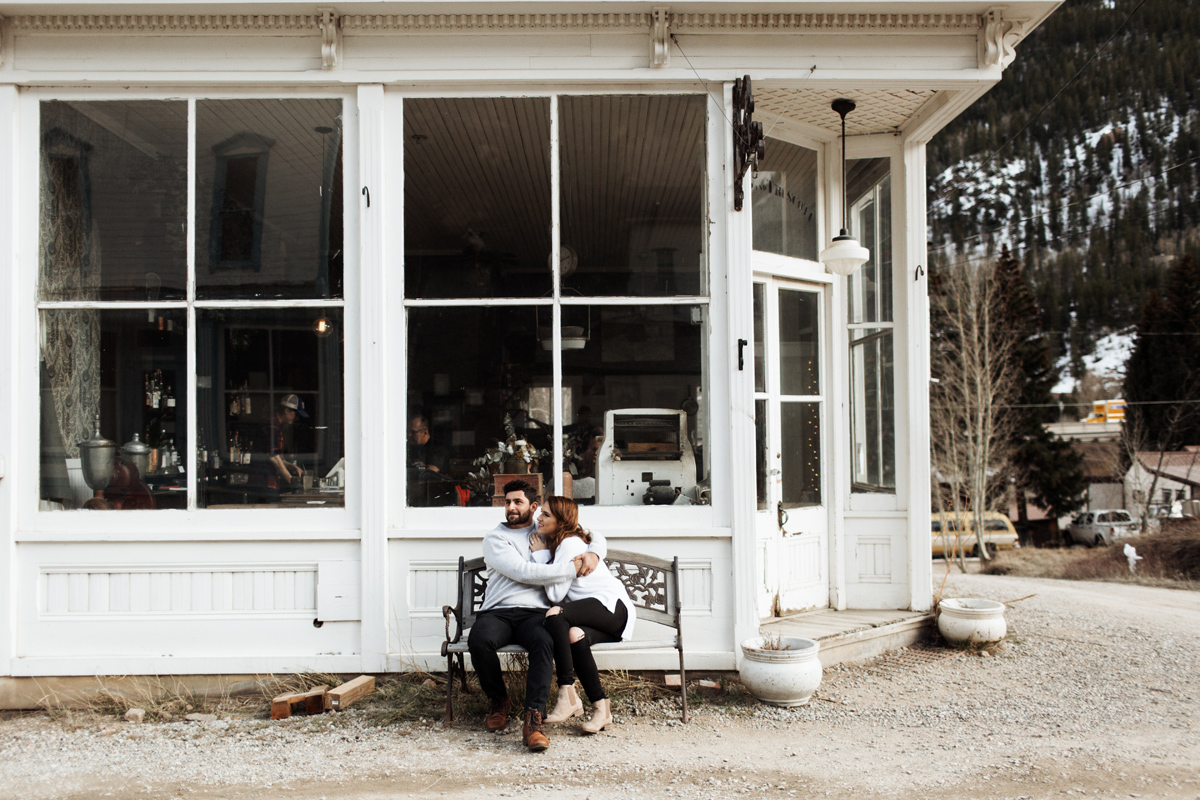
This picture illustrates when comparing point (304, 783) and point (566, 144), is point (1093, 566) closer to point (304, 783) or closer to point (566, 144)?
point (566, 144)

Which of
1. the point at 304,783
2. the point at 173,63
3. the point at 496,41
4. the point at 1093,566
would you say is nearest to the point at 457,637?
the point at 304,783

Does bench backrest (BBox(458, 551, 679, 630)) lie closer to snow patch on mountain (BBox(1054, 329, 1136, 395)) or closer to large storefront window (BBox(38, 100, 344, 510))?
large storefront window (BBox(38, 100, 344, 510))

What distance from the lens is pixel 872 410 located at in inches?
235

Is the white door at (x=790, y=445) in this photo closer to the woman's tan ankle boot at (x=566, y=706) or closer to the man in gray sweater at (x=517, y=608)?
the man in gray sweater at (x=517, y=608)

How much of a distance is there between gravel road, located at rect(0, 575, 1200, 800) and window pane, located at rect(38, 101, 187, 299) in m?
2.48

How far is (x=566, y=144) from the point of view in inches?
194

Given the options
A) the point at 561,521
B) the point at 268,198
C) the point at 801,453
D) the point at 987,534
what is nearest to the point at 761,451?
the point at 801,453

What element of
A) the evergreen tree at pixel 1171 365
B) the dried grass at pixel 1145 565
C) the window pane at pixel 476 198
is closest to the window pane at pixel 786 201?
the window pane at pixel 476 198

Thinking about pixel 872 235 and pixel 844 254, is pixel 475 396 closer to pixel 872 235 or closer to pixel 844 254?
pixel 844 254

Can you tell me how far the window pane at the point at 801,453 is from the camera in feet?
19.0

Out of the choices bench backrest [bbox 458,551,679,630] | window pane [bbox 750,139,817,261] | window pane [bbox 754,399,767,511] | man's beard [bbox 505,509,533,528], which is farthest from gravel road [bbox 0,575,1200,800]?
window pane [bbox 750,139,817,261]

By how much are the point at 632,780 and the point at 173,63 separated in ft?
15.2

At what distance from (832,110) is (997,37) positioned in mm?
1062

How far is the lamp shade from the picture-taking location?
549 cm
